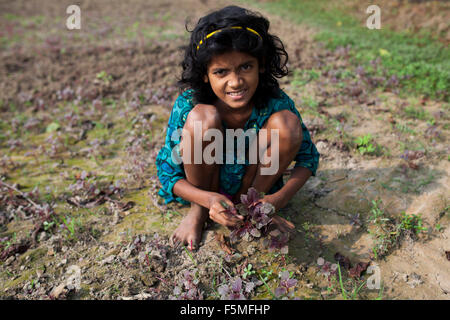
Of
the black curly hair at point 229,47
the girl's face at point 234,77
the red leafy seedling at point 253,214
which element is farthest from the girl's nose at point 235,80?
the red leafy seedling at point 253,214

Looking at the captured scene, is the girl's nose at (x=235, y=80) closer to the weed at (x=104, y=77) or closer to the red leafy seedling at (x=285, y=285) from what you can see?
the red leafy seedling at (x=285, y=285)

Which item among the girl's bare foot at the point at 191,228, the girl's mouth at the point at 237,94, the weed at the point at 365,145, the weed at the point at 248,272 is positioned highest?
the girl's mouth at the point at 237,94

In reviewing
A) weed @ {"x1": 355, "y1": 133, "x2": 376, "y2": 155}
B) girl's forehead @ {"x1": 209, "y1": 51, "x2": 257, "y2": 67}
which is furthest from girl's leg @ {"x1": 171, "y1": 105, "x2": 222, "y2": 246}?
weed @ {"x1": 355, "y1": 133, "x2": 376, "y2": 155}

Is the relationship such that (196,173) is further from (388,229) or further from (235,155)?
(388,229)

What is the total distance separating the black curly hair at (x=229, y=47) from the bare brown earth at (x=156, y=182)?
3.35ft

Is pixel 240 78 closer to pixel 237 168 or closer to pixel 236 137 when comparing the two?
pixel 236 137

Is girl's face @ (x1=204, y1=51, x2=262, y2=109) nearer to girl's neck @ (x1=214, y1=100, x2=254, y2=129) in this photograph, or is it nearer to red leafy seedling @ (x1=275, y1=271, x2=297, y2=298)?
girl's neck @ (x1=214, y1=100, x2=254, y2=129)

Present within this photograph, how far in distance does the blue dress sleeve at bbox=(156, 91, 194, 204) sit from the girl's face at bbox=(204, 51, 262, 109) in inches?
10.8

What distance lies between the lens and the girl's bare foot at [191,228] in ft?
8.29

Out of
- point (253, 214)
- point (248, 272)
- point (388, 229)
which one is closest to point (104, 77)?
point (253, 214)

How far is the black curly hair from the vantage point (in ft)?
7.42
